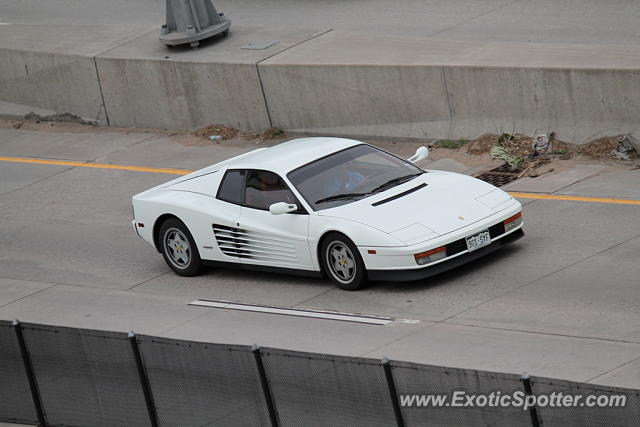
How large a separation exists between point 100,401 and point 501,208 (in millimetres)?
5025

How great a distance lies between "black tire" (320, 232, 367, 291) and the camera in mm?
12320

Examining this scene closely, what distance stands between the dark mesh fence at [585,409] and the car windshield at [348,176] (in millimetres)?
5853

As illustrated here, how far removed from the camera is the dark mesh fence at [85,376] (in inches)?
370

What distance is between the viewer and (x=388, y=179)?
13.2 metres

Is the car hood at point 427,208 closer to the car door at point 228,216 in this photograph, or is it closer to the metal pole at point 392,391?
the car door at point 228,216

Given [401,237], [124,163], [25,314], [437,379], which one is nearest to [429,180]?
[401,237]

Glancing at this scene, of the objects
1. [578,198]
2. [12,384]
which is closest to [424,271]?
[578,198]

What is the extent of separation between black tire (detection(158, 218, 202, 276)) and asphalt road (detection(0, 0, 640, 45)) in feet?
28.9

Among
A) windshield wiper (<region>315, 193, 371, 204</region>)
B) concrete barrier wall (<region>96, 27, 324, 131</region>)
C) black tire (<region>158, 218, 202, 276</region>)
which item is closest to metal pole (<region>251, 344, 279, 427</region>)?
windshield wiper (<region>315, 193, 371, 204</region>)

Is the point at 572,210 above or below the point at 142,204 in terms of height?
below

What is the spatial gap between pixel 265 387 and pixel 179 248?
5.90 metres

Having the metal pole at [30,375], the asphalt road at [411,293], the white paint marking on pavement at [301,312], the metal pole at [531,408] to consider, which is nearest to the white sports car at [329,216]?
the asphalt road at [411,293]

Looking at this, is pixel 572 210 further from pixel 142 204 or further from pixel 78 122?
pixel 78 122

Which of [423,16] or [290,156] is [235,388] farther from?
[423,16]
